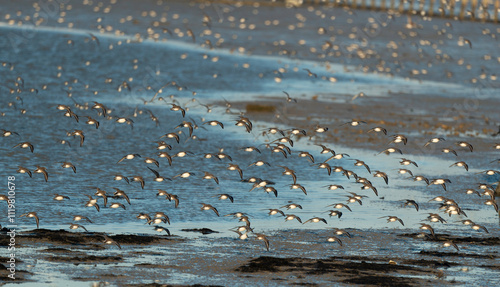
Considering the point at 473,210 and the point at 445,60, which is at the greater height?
the point at 445,60

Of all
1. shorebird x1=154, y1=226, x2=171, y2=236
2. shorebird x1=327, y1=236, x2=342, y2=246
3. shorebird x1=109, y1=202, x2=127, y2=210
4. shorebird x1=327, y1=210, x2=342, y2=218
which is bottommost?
shorebird x1=327, y1=236, x2=342, y2=246

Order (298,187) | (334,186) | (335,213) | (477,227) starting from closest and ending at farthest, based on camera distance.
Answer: (477,227) < (335,213) < (334,186) < (298,187)

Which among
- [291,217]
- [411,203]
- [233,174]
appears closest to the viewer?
[291,217]

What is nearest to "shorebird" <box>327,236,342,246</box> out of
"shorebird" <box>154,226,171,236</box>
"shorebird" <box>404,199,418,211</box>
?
"shorebird" <box>404,199,418,211</box>

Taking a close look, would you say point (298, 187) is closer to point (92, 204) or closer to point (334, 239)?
point (334, 239)

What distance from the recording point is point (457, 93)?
42.2 metres

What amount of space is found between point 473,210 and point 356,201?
263 cm

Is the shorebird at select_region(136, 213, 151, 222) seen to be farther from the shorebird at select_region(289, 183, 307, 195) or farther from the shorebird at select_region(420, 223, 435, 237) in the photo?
the shorebird at select_region(420, 223, 435, 237)

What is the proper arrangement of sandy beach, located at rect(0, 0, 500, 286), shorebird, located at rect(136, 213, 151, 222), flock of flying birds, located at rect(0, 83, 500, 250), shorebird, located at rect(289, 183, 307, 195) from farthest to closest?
shorebird, located at rect(289, 183, 307, 195) < flock of flying birds, located at rect(0, 83, 500, 250) < shorebird, located at rect(136, 213, 151, 222) < sandy beach, located at rect(0, 0, 500, 286)

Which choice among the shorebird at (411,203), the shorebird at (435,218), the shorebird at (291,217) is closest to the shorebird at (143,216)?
the shorebird at (291,217)

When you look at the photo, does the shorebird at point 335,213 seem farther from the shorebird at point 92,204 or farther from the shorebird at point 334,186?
the shorebird at point 92,204

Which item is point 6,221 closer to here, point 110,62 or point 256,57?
point 110,62

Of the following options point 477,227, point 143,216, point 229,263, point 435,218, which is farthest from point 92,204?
point 477,227

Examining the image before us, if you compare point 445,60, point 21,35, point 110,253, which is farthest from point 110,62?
point 110,253
